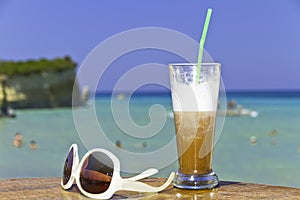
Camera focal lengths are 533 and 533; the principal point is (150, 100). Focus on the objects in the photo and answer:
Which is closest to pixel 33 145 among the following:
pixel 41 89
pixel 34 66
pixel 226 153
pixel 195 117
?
pixel 226 153

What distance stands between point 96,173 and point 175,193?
169 millimetres

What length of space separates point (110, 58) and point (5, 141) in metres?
9.45

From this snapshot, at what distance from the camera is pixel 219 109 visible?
1141 mm

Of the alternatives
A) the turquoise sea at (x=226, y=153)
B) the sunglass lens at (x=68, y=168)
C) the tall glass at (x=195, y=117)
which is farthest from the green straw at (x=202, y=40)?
the turquoise sea at (x=226, y=153)

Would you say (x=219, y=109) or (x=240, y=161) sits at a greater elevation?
(x=219, y=109)

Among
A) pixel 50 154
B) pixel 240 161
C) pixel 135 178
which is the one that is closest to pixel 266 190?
pixel 135 178

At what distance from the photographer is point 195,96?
3.61ft

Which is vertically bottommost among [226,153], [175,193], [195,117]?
[226,153]

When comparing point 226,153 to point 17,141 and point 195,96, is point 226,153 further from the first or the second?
point 195,96

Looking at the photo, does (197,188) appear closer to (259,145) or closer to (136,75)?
(136,75)

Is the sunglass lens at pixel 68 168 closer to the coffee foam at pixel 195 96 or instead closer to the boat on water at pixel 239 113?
the coffee foam at pixel 195 96

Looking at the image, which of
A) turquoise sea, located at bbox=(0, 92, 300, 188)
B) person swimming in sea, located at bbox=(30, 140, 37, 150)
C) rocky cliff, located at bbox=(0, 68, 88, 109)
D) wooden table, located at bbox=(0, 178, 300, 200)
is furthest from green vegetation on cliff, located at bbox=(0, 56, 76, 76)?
wooden table, located at bbox=(0, 178, 300, 200)

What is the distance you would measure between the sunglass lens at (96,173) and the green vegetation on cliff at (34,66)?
21849mm

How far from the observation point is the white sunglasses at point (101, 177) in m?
1.06
